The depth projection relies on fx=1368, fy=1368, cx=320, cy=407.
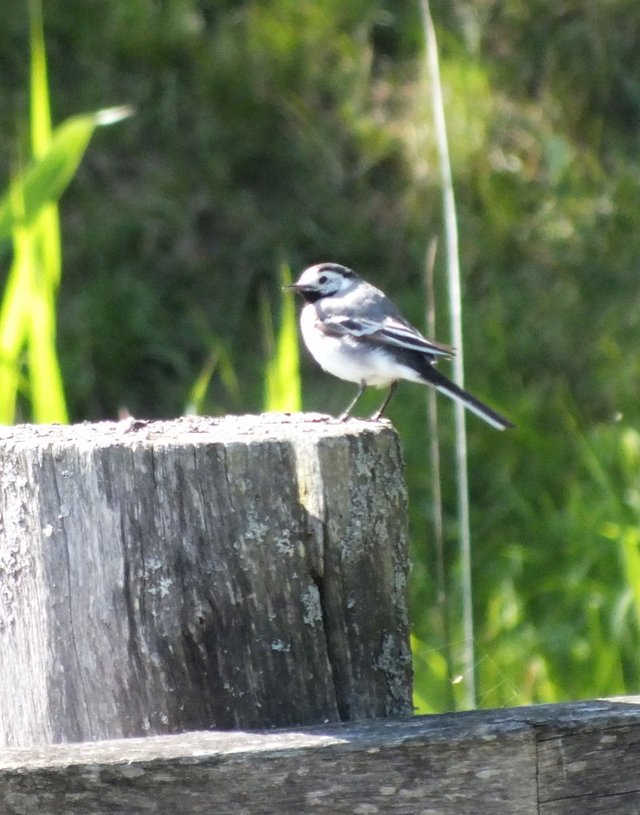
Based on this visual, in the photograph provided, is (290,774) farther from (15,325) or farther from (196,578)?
(15,325)

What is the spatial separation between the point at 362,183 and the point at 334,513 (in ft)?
16.1

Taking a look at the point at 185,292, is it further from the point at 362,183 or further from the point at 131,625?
the point at 131,625

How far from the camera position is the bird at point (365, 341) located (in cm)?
326

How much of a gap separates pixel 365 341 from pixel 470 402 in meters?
0.53

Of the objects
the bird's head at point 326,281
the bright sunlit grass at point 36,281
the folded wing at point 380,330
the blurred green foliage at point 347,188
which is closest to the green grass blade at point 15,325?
the bright sunlit grass at point 36,281

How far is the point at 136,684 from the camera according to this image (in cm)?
167

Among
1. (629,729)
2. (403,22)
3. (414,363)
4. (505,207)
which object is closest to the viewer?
(629,729)

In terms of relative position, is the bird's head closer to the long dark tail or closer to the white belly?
the white belly

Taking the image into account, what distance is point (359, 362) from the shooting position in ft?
11.0

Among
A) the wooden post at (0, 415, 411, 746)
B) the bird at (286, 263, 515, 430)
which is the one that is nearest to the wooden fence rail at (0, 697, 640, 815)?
the wooden post at (0, 415, 411, 746)

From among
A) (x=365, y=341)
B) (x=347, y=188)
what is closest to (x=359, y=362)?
(x=365, y=341)

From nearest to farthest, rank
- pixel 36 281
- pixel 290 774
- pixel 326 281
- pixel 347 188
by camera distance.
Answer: pixel 290 774, pixel 36 281, pixel 326 281, pixel 347 188

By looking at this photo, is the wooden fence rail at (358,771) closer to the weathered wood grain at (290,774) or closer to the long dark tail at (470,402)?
the weathered wood grain at (290,774)

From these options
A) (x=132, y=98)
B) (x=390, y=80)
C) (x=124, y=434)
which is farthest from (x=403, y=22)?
(x=124, y=434)
